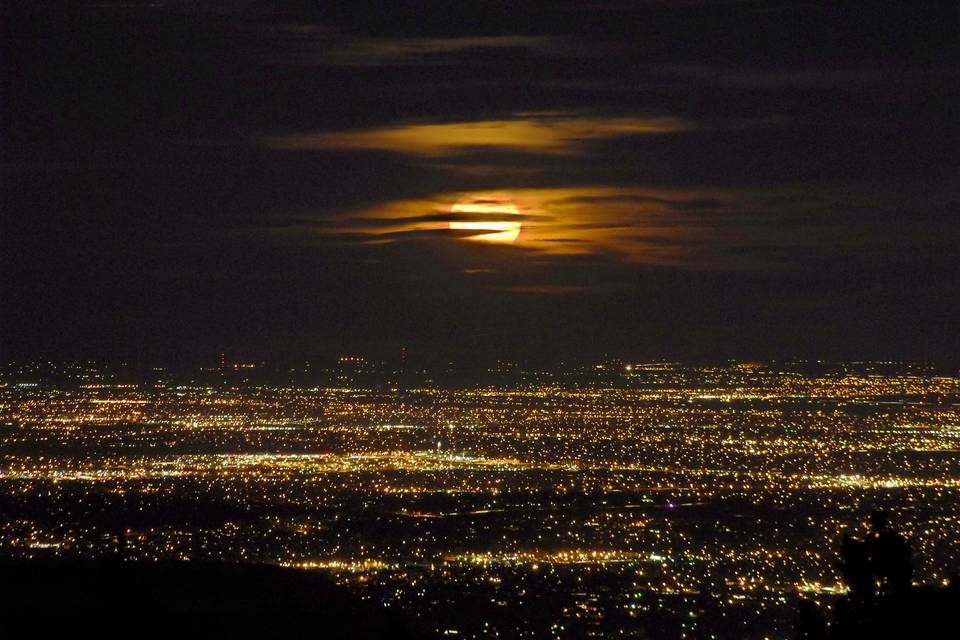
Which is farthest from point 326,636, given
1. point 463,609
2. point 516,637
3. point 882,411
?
point 882,411

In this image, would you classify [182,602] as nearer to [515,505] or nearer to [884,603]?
[884,603]

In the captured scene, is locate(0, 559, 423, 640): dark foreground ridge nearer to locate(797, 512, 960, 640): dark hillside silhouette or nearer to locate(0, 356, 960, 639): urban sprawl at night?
locate(0, 356, 960, 639): urban sprawl at night

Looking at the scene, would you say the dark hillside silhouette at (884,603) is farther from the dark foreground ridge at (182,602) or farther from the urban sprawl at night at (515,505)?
the urban sprawl at night at (515,505)

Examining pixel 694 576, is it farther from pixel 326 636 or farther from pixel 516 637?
pixel 326 636

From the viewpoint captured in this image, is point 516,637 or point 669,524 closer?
point 516,637

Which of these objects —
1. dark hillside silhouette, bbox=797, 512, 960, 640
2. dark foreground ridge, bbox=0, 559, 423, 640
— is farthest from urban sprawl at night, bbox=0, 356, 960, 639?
dark hillside silhouette, bbox=797, 512, 960, 640

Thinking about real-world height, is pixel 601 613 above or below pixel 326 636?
below

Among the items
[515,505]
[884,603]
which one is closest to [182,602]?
[884,603]
